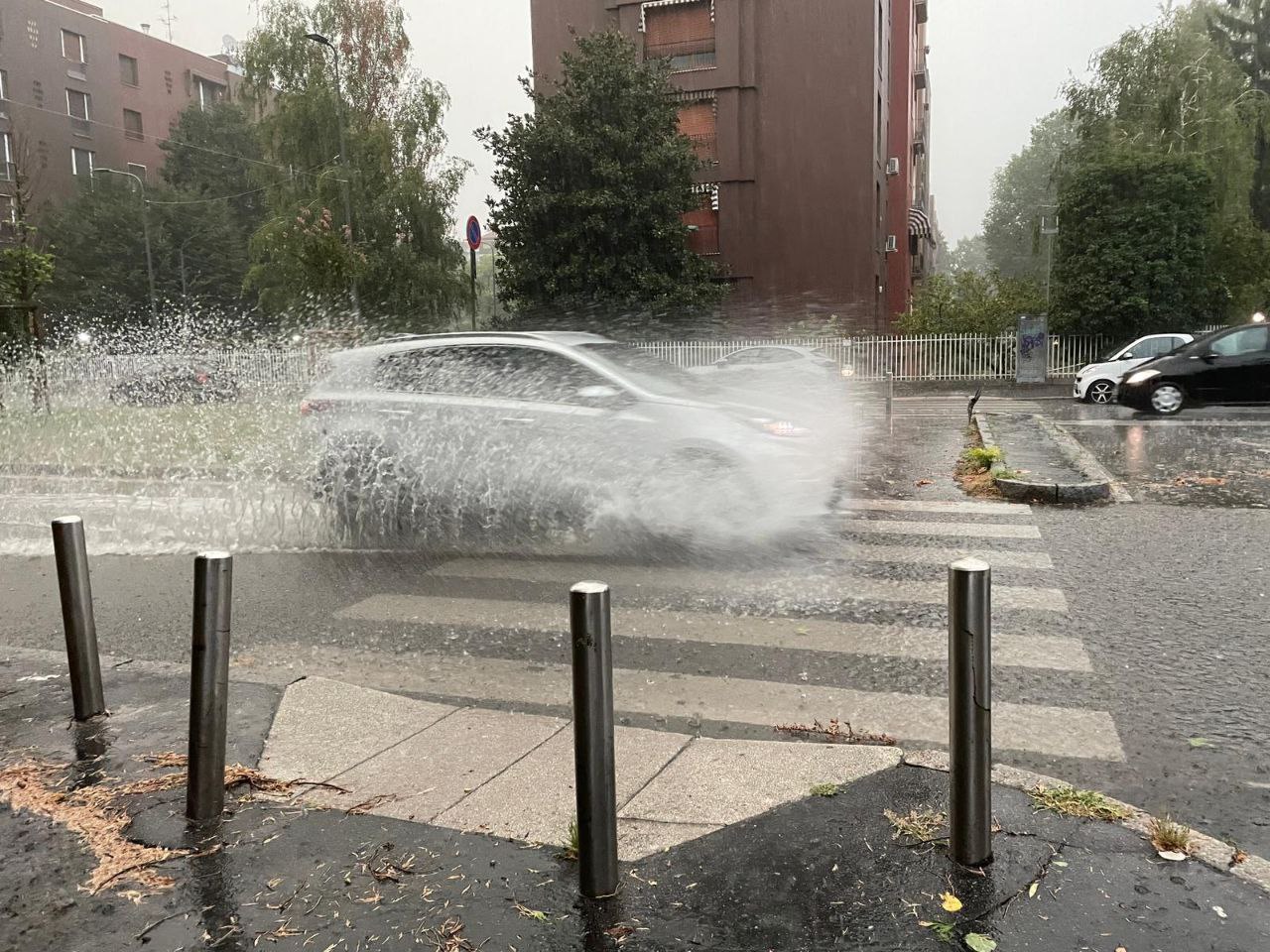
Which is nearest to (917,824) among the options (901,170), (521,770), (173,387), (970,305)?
(521,770)

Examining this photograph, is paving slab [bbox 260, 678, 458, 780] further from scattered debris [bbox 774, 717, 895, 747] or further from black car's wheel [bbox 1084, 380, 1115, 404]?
black car's wheel [bbox 1084, 380, 1115, 404]

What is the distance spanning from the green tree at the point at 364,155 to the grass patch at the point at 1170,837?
103 ft

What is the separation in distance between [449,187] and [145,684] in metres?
33.2

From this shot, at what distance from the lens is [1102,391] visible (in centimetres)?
2122

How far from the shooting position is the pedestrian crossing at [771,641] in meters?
4.21

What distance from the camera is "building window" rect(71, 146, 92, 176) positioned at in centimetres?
5050

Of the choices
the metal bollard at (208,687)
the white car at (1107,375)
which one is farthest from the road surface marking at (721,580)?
the white car at (1107,375)

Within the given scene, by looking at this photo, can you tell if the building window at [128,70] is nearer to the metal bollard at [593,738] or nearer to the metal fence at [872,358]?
the metal fence at [872,358]

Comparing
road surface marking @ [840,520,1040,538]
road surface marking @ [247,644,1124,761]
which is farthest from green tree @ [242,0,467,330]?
road surface marking @ [247,644,1124,761]

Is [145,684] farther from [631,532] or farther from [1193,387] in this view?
[1193,387]

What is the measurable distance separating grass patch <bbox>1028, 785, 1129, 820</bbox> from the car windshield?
16.9ft

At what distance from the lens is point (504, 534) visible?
25.4ft

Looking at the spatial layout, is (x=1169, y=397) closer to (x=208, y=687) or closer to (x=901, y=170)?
(x=208, y=687)

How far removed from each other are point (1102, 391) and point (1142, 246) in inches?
275
